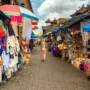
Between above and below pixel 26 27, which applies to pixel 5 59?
below

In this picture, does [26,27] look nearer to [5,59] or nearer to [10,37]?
[10,37]

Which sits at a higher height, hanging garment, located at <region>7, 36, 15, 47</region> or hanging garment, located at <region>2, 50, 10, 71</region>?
hanging garment, located at <region>7, 36, 15, 47</region>

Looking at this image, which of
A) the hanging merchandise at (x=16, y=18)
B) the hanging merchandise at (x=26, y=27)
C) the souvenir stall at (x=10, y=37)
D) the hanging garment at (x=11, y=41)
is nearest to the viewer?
the souvenir stall at (x=10, y=37)

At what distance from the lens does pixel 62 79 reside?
11805mm

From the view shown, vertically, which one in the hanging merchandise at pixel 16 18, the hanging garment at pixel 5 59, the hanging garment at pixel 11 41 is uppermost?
the hanging merchandise at pixel 16 18

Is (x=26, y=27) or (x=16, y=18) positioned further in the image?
(x=26, y=27)

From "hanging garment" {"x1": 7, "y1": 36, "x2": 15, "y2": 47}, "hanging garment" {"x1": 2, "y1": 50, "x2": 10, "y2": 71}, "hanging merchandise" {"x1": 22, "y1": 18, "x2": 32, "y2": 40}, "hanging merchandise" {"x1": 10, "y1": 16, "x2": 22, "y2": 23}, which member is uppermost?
"hanging merchandise" {"x1": 10, "y1": 16, "x2": 22, "y2": 23}

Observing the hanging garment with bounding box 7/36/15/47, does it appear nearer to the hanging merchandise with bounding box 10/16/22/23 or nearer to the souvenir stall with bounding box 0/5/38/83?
the souvenir stall with bounding box 0/5/38/83

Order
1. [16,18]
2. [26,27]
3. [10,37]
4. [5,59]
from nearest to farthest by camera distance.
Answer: [5,59], [10,37], [16,18], [26,27]

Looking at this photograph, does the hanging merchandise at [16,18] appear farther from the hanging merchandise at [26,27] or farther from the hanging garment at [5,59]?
the hanging garment at [5,59]

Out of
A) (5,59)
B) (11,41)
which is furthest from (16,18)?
(5,59)

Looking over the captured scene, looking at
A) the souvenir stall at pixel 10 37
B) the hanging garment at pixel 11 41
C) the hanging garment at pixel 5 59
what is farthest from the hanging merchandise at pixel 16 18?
the hanging garment at pixel 5 59

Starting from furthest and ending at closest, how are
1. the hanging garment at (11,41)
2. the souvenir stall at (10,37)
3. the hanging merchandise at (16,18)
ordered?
1. the hanging merchandise at (16,18)
2. the hanging garment at (11,41)
3. the souvenir stall at (10,37)

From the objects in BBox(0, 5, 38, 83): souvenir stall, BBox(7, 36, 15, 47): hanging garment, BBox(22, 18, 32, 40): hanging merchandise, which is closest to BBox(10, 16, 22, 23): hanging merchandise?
BBox(0, 5, 38, 83): souvenir stall
